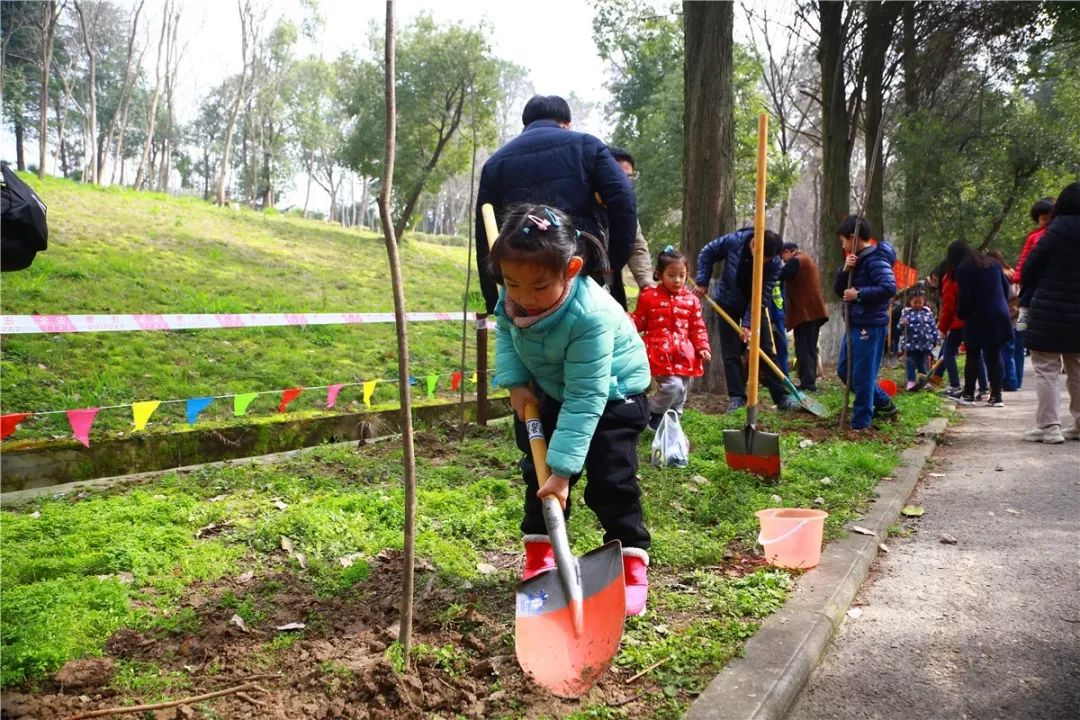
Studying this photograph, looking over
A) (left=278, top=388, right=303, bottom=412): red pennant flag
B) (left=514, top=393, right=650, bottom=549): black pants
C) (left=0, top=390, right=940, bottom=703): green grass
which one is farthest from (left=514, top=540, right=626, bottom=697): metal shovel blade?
(left=278, top=388, right=303, bottom=412): red pennant flag

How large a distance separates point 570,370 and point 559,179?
173cm

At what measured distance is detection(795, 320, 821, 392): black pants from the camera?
30.0ft

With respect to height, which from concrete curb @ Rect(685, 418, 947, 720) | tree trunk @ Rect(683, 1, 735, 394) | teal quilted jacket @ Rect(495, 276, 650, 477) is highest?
tree trunk @ Rect(683, 1, 735, 394)

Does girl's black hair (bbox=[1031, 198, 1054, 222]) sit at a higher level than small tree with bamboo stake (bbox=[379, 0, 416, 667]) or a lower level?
higher

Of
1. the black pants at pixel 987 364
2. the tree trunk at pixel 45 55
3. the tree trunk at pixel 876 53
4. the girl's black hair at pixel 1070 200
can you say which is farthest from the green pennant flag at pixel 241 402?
the tree trunk at pixel 45 55

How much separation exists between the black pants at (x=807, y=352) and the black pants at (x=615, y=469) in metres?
6.60

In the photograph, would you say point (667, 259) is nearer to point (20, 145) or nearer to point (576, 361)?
point (576, 361)

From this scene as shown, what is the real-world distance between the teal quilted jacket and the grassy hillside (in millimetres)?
3907

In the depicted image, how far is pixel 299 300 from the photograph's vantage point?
13242 mm

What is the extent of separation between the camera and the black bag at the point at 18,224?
8.93 ft

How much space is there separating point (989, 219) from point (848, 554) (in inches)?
799

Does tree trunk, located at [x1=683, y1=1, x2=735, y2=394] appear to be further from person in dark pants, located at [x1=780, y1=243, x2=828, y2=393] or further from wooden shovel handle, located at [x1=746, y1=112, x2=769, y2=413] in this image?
wooden shovel handle, located at [x1=746, y1=112, x2=769, y2=413]

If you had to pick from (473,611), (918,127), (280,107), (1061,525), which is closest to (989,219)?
(918,127)

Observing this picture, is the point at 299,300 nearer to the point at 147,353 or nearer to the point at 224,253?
the point at 224,253
